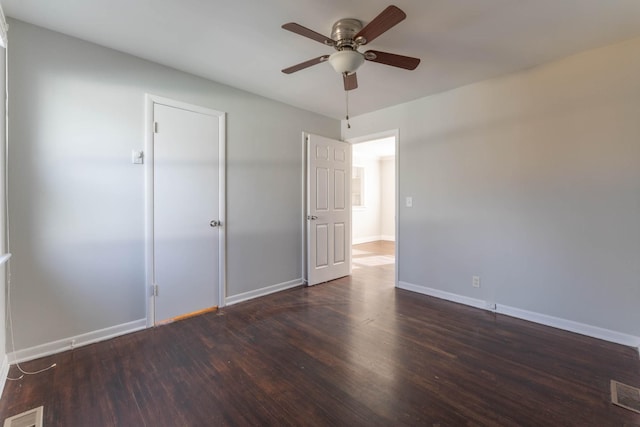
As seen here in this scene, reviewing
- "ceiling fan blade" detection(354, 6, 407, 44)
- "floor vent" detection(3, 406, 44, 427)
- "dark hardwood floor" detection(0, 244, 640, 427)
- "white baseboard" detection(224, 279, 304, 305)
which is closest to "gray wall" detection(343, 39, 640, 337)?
"dark hardwood floor" detection(0, 244, 640, 427)

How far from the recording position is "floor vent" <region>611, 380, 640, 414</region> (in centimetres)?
160

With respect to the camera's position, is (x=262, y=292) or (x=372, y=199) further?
(x=372, y=199)

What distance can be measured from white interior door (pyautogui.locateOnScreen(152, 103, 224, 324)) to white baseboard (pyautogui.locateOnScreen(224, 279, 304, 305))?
0.19m

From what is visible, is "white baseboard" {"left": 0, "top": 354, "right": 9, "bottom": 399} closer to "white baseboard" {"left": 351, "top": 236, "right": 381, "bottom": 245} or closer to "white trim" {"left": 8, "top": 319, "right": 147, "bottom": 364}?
"white trim" {"left": 8, "top": 319, "right": 147, "bottom": 364}

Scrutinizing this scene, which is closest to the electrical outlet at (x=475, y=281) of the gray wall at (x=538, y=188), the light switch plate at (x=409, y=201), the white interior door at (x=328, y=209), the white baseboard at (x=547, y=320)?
the gray wall at (x=538, y=188)

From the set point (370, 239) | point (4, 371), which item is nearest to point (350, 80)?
point (4, 371)

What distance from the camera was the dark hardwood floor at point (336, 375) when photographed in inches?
61.0

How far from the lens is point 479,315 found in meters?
2.90

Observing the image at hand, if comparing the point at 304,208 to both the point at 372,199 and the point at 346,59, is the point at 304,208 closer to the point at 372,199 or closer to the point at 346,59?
the point at 346,59

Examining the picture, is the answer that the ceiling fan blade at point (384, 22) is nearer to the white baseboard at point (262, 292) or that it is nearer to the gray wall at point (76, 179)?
the gray wall at point (76, 179)

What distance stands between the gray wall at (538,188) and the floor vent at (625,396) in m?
0.80

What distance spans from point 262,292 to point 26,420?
2.18 meters

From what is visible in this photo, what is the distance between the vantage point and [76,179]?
88.0 inches

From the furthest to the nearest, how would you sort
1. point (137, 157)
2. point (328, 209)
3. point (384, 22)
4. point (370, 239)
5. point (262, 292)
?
point (370, 239) → point (328, 209) → point (262, 292) → point (137, 157) → point (384, 22)
